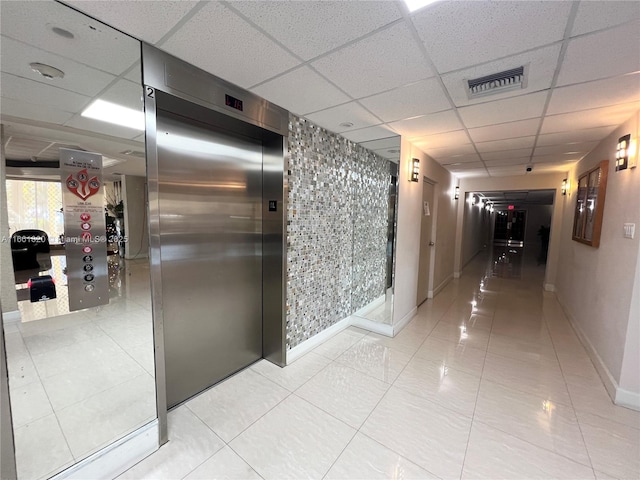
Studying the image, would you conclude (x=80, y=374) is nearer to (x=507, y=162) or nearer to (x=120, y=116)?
(x=120, y=116)

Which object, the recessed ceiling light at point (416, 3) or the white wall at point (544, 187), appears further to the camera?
the white wall at point (544, 187)

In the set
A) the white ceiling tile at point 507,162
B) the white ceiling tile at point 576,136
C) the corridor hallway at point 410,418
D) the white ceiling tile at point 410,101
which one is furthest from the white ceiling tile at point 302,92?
the white ceiling tile at point 507,162

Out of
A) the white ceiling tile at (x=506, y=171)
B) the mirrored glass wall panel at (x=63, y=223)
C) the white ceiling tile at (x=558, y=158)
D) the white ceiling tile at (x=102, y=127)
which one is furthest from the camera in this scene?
the white ceiling tile at (x=506, y=171)

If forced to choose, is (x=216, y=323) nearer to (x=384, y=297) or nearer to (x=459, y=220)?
A: (x=384, y=297)

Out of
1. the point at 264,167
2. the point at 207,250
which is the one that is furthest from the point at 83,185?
the point at 264,167

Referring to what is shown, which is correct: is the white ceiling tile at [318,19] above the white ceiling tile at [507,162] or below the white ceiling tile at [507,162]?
below

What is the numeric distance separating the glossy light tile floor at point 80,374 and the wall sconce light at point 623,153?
422cm

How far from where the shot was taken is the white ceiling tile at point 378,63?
1.47 m

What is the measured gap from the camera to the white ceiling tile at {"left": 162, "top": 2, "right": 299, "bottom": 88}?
1.36 m

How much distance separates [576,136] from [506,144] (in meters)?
0.68

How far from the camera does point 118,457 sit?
62.6 inches

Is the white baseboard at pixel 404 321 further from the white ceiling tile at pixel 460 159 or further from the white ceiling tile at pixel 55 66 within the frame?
the white ceiling tile at pixel 55 66

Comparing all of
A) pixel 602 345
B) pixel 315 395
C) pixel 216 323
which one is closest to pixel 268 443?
pixel 315 395

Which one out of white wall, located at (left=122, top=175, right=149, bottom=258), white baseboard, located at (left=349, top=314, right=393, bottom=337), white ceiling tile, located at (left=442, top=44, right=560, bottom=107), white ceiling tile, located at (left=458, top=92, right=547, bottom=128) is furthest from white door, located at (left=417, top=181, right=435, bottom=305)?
white wall, located at (left=122, top=175, right=149, bottom=258)
